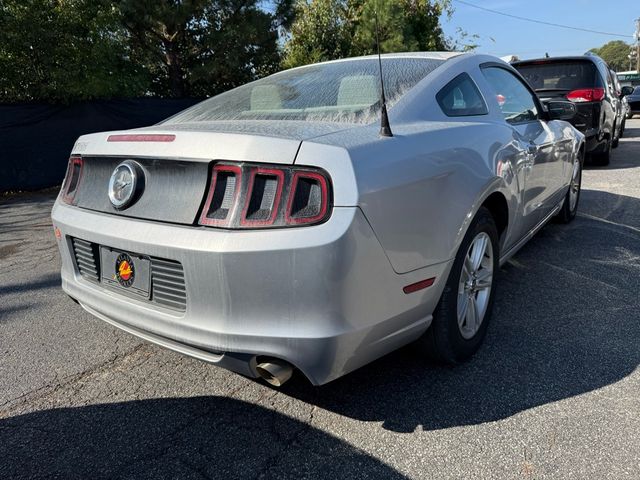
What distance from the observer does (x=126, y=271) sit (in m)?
2.08

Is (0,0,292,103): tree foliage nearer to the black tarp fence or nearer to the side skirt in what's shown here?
the black tarp fence

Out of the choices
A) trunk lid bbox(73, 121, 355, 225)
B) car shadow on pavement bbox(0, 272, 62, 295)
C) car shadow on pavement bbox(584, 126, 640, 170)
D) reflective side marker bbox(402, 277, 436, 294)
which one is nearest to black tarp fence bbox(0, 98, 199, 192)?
car shadow on pavement bbox(0, 272, 62, 295)

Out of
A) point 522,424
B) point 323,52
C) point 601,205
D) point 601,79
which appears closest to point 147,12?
point 323,52

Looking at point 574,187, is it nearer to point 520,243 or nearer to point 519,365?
point 520,243

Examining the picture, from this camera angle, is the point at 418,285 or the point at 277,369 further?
the point at 418,285

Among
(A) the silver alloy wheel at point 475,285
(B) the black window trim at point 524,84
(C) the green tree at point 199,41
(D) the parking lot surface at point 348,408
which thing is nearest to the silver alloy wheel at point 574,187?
(B) the black window trim at point 524,84

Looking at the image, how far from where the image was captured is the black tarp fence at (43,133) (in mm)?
9117

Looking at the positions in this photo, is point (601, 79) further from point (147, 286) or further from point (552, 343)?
point (147, 286)

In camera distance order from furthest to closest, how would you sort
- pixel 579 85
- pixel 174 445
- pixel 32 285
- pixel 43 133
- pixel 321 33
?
pixel 321 33 → pixel 43 133 → pixel 579 85 → pixel 32 285 → pixel 174 445

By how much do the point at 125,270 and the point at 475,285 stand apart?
165 cm

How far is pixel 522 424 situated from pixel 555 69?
24.6 ft

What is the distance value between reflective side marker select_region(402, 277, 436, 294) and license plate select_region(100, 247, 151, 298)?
100cm

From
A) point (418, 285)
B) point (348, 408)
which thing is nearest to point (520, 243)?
point (418, 285)

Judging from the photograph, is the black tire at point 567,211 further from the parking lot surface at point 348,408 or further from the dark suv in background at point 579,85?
the dark suv in background at point 579,85
